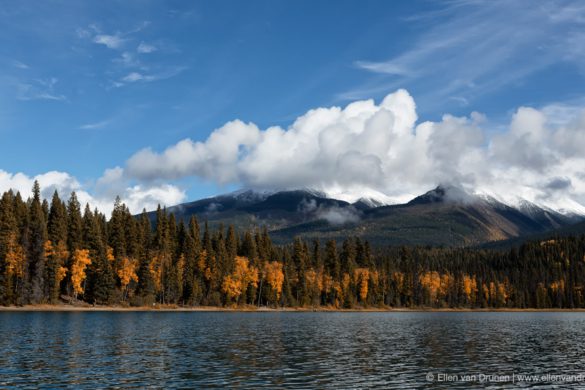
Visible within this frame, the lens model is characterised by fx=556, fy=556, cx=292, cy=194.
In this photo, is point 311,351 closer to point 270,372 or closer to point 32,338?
point 270,372

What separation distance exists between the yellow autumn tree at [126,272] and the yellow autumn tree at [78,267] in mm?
9813

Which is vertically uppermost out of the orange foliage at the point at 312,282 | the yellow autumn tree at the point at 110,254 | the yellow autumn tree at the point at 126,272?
the yellow autumn tree at the point at 110,254

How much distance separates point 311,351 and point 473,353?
16.8 m

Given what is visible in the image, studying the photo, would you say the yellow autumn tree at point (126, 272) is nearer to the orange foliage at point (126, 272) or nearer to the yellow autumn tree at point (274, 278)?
the orange foliage at point (126, 272)

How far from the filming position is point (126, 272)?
5935 inches

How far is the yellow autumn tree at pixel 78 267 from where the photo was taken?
140 metres

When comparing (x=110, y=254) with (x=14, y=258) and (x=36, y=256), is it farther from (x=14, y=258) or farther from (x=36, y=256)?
(x=14, y=258)

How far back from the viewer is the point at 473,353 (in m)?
57.6

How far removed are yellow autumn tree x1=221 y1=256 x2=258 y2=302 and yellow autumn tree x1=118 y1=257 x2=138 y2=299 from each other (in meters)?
29.6

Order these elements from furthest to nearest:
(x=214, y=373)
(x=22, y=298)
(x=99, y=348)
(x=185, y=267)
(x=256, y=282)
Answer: (x=256, y=282) → (x=185, y=267) → (x=22, y=298) → (x=99, y=348) → (x=214, y=373)

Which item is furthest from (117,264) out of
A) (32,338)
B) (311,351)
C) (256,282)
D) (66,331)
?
(311,351)

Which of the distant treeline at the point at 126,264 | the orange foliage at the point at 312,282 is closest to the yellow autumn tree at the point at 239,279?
the distant treeline at the point at 126,264

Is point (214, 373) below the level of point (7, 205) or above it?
below

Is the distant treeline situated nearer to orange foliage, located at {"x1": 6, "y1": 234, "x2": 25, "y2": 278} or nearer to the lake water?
orange foliage, located at {"x1": 6, "y1": 234, "x2": 25, "y2": 278}
